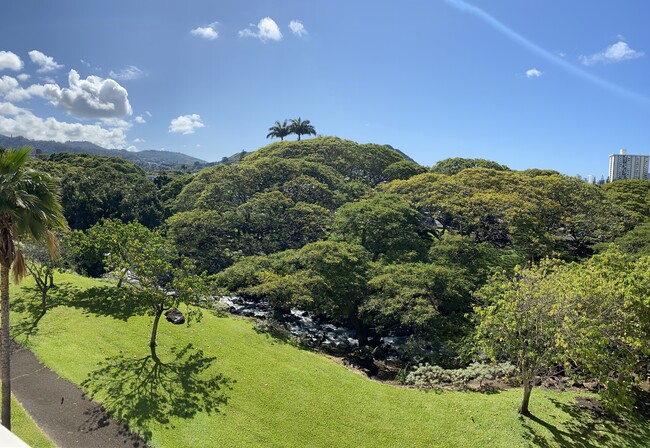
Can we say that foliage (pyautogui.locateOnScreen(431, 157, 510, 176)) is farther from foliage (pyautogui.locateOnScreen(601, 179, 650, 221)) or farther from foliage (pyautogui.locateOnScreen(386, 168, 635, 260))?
foliage (pyautogui.locateOnScreen(601, 179, 650, 221))

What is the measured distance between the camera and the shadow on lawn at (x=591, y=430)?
1312 centimetres

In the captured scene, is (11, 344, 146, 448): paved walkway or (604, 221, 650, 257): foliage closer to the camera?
(11, 344, 146, 448): paved walkway

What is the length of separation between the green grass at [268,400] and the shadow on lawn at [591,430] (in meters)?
0.04

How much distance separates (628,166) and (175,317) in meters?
222

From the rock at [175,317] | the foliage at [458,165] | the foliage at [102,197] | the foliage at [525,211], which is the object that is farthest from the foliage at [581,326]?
the foliage at [102,197]

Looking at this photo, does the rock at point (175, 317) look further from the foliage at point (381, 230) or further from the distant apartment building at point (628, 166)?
the distant apartment building at point (628, 166)

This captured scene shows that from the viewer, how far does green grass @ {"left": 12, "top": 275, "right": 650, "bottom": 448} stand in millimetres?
13555

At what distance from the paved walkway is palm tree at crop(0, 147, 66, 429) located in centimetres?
271

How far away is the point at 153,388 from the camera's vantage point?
15.6m

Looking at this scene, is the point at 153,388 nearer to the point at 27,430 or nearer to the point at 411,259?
the point at 27,430

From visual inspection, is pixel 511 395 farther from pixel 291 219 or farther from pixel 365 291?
pixel 291 219

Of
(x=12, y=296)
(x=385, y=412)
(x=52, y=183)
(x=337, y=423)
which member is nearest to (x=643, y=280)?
(x=385, y=412)

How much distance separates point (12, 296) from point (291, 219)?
21953mm

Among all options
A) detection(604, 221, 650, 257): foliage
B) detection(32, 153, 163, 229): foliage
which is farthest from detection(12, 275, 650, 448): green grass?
detection(32, 153, 163, 229): foliage
